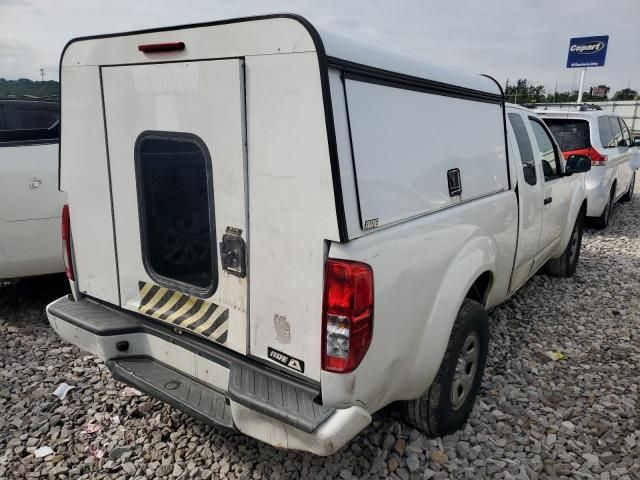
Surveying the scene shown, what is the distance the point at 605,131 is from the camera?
7867 millimetres

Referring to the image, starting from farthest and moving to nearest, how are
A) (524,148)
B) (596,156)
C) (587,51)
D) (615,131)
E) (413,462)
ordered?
(587,51) → (615,131) → (596,156) → (524,148) → (413,462)

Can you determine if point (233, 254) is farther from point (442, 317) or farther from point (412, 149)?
point (442, 317)

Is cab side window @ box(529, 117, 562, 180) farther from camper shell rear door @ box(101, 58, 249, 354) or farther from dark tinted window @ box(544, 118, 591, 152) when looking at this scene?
dark tinted window @ box(544, 118, 591, 152)

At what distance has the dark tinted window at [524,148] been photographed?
3664mm

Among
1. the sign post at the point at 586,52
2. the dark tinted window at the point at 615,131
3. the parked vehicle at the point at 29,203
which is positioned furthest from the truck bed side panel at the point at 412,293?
the sign post at the point at 586,52

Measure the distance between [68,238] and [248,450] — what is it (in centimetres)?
161

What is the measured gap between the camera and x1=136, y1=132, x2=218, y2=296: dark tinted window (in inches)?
85.7

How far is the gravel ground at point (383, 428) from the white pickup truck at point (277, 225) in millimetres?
259

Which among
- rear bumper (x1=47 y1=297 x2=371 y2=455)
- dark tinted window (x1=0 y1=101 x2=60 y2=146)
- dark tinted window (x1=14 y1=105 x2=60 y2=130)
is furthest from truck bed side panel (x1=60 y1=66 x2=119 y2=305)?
dark tinted window (x1=14 y1=105 x2=60 y2=130)

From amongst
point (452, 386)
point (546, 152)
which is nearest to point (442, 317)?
point (452, 386)

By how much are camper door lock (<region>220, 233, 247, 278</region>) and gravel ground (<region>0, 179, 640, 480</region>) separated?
115 cm

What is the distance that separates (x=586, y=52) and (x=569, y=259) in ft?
44.5

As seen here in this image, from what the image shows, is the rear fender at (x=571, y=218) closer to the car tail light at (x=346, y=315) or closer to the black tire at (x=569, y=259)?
the black tire at (x=569, y=259)

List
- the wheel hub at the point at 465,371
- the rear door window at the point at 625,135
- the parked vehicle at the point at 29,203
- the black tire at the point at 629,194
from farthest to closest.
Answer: the black tire at the point at 629,194
the rear door window at the point at 625,135
the parked vehicle at the point at 29,203
the wheel hub at the point at 465,371
